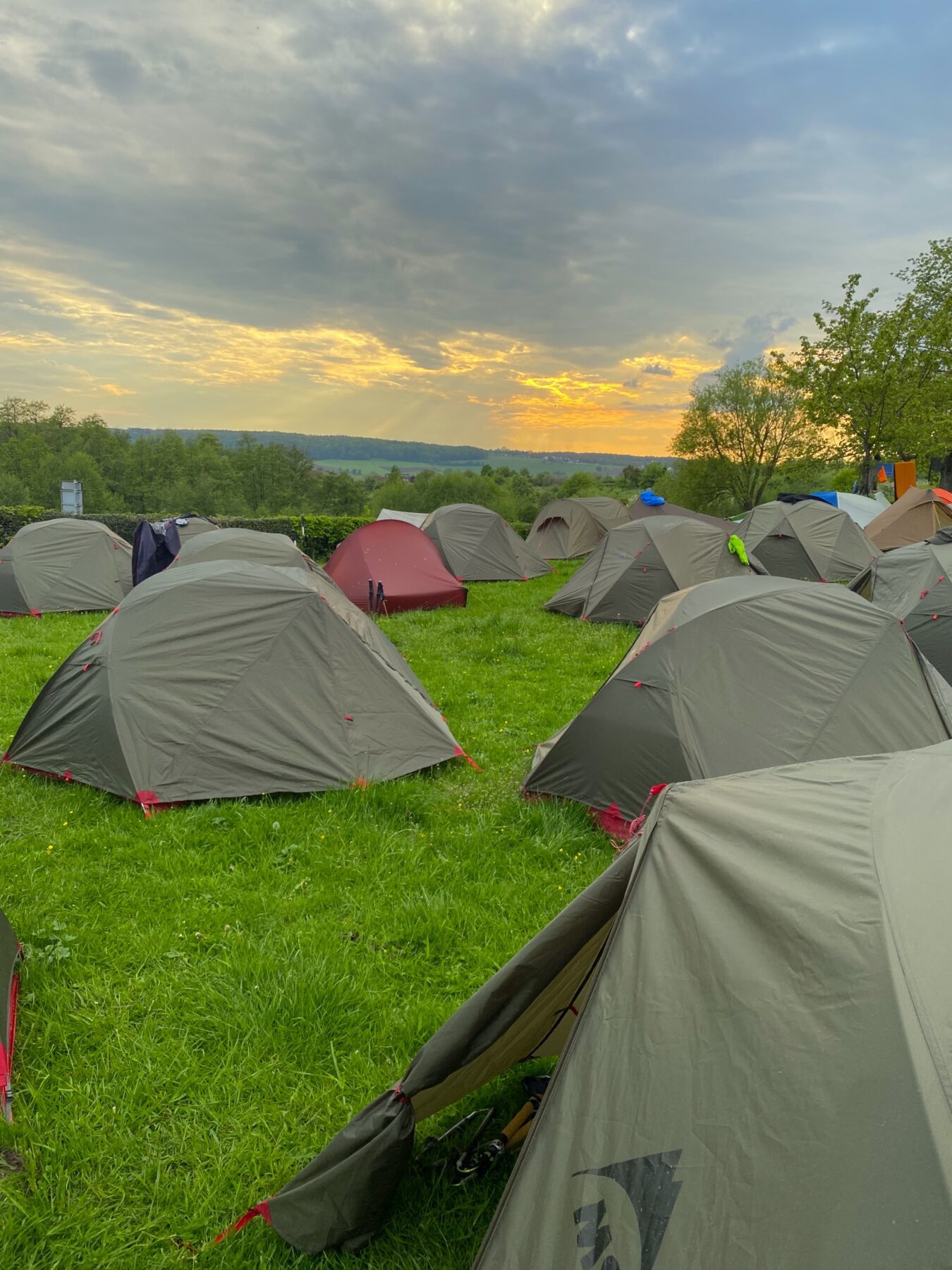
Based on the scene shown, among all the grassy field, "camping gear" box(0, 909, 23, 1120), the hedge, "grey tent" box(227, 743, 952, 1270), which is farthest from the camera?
the hedge

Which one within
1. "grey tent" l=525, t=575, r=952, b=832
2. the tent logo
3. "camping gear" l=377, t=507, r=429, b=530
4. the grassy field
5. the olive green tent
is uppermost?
"camping gear" l=377, t=507, r=429, b=530

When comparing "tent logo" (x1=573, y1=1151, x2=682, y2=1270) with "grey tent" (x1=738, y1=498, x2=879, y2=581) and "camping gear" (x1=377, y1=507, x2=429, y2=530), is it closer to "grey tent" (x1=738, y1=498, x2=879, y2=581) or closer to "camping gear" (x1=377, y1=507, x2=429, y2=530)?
"grey tent" (x1=738, y1=498, x2=879, y2=581)

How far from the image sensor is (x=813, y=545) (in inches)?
599

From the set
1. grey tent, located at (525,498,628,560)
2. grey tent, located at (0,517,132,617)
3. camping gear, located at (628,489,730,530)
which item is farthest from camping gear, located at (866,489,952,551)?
grey tent, located at (0,517,132,617)

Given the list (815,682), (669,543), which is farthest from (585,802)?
(669,543)

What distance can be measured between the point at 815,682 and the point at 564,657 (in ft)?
17.2

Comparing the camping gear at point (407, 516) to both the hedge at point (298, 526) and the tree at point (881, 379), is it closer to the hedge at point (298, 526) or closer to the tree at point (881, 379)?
the hedge at point (298, 526)

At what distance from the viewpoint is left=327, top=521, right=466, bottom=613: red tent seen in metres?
12.9

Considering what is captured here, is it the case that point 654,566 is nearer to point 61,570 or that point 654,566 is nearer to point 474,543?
point 474,543

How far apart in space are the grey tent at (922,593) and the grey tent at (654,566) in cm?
294

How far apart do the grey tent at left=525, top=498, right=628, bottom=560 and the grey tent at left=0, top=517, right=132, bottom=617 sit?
1080cm

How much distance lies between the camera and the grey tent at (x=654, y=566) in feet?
38.9

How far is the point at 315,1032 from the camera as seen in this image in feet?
10.5

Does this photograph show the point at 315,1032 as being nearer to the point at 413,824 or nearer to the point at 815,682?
the point at 413,824
